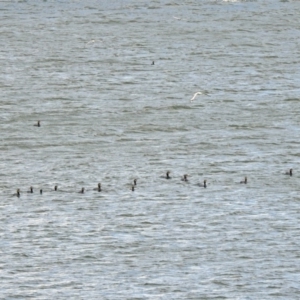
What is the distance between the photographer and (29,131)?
3884 cm

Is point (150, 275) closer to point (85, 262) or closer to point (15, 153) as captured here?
point (85, 262)

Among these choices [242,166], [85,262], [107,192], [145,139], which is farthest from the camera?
[145,139]

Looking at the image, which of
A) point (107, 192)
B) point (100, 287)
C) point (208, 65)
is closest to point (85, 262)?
point (100, 287)

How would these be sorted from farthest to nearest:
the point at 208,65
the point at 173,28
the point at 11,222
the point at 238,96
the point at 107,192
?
1. the point at 173,28
2. the point at 208,65
3. the point at 238,96
4. the point at 107,192
5. the point at 11,222

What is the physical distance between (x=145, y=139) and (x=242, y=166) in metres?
4.01

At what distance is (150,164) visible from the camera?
1389 inches

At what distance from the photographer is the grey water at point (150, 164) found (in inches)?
1069

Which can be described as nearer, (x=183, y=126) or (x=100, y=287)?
(x=100, y=287)

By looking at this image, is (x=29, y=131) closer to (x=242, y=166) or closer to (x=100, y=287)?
(x=242, y=166)

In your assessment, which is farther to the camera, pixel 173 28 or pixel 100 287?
pixel 173 28

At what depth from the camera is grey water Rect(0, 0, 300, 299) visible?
27.1 m

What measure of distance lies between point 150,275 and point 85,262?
5.08 ft

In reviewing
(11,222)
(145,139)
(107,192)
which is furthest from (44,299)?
(145,139)

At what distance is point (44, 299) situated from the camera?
83.9 ft
